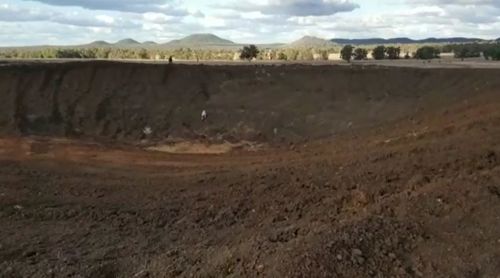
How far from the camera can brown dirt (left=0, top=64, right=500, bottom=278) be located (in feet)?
24.0

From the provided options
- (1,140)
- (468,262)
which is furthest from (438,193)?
(1,140)

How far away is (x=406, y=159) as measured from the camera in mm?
13125

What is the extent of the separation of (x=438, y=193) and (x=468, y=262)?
1.81m

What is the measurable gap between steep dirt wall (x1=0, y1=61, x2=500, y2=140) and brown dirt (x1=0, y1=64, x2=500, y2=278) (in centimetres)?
75

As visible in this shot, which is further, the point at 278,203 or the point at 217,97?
the point at 217,97

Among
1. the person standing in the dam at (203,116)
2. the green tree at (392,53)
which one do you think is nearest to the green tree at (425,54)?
the green tree at (392,53)

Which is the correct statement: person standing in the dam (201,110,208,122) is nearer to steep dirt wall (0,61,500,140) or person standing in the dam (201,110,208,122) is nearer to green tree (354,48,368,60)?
steep dirt wall (0,61,500,140)

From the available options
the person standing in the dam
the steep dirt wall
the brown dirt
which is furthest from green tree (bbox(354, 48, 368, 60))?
the brown dirt

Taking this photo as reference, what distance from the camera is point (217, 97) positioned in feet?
92.1

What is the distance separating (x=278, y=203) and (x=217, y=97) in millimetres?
16683

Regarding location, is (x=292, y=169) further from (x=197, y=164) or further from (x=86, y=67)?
(x=86, y=67)

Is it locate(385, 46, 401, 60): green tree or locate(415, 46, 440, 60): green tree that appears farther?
locate(385, 46, 401, 60): green tree

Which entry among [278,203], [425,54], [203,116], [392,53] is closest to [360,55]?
[392,53]

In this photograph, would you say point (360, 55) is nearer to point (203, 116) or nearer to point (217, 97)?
point (217, 97)
